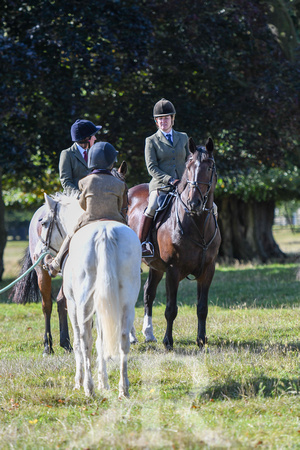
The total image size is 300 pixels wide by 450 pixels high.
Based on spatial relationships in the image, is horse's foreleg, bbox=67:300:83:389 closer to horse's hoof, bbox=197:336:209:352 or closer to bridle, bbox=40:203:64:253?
bridle, bbox=40:203:64:253

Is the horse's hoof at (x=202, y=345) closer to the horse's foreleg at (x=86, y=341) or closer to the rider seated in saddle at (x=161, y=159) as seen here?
the rider seated in saddle at (x=161, y=159)

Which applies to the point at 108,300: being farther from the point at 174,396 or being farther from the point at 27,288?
the point at 27,288

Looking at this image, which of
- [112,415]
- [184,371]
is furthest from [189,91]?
[112,415]

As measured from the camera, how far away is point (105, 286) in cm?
525

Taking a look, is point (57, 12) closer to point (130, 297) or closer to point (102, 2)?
point (102, 2)

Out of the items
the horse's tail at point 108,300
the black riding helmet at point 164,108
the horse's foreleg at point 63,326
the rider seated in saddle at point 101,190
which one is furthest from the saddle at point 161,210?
the horse's tail at point 108,300

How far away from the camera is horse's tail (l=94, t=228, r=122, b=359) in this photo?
5258 mm

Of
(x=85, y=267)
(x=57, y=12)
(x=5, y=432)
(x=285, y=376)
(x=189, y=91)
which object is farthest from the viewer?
(x=189, y=91)

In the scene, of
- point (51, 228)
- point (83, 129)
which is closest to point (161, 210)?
point (83, 129)

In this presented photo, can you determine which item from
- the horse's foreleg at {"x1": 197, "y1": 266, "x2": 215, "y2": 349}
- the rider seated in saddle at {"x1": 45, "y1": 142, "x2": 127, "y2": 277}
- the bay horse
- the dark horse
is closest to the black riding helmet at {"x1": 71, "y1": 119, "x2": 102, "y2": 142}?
the bay horse

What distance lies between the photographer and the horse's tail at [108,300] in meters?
5.26

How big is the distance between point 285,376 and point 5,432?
2963 mm

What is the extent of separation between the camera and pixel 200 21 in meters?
16.3

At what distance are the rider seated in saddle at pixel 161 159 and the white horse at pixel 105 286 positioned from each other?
2939mm
